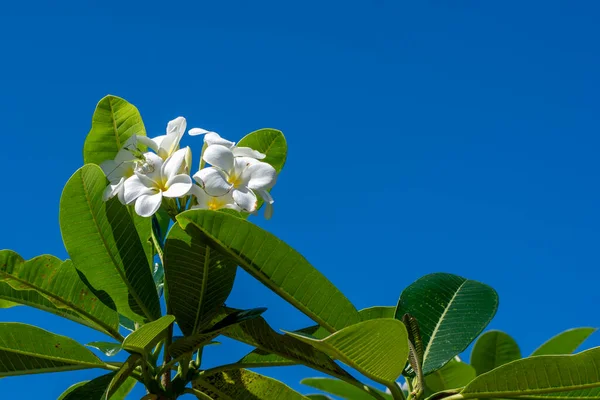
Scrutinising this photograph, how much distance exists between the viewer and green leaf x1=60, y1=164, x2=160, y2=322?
1409 mm

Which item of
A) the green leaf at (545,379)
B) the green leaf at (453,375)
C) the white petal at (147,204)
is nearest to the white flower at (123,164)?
the white petal at (147,204)

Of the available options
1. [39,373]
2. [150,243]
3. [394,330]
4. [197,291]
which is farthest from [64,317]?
[394,330]

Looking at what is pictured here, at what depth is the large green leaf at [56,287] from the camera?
1444 millimetres

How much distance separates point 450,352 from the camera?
146 cm

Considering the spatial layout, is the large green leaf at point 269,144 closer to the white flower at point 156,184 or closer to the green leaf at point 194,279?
the white flower at point 156,184

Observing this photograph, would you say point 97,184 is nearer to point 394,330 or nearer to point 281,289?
point 281,289

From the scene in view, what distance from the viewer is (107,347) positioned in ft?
5.05

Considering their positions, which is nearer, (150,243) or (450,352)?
(450,352)

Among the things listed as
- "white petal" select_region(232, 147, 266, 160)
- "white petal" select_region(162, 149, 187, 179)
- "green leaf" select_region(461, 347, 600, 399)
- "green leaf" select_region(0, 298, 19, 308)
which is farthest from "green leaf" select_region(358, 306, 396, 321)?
"green leaf" select_region(0, 298, 19, 308)

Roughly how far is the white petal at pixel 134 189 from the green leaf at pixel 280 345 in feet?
1.09

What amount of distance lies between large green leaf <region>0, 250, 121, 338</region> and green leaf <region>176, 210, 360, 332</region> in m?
0.42

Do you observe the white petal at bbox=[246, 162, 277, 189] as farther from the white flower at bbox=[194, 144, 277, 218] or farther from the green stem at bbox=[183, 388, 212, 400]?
the green stem at bbox=[183, 388, 212, 400]

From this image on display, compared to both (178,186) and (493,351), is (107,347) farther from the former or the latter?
(493,351)

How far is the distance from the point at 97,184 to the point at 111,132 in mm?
251
